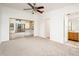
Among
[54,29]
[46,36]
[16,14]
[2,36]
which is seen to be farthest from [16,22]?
[54,29]

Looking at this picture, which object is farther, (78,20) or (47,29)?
(47,29)

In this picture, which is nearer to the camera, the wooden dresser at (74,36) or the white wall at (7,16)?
the white wall at (7,16)

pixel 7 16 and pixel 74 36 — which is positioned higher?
pixel 7 16

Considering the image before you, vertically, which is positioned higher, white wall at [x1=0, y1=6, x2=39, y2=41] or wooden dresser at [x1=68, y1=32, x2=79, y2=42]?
white wall at [x1=0, y1=6, x2=39, y2=41]

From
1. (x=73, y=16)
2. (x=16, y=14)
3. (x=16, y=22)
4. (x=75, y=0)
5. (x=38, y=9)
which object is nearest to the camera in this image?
(x=75, y=0)

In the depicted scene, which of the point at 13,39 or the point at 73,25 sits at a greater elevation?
the point at 73,25

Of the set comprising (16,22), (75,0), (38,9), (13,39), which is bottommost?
(13,39)

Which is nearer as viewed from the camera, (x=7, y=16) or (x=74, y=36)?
(x=7, y=16)

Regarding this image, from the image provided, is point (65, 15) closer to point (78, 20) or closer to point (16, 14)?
point (78, 20)

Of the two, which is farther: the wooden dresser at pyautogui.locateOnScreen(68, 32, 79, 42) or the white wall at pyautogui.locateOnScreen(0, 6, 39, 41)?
the wooden dresser at pyautogui.locateOnScreen(68, 32, 79, 42)

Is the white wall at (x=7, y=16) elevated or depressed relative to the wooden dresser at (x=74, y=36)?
elevated

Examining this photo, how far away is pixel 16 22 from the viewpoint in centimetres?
413

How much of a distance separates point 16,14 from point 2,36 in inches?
50.4

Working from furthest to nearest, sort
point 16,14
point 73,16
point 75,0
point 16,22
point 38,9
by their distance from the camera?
point 16,14, point 16,22, point 73,16, point 38,9, point 75,0
